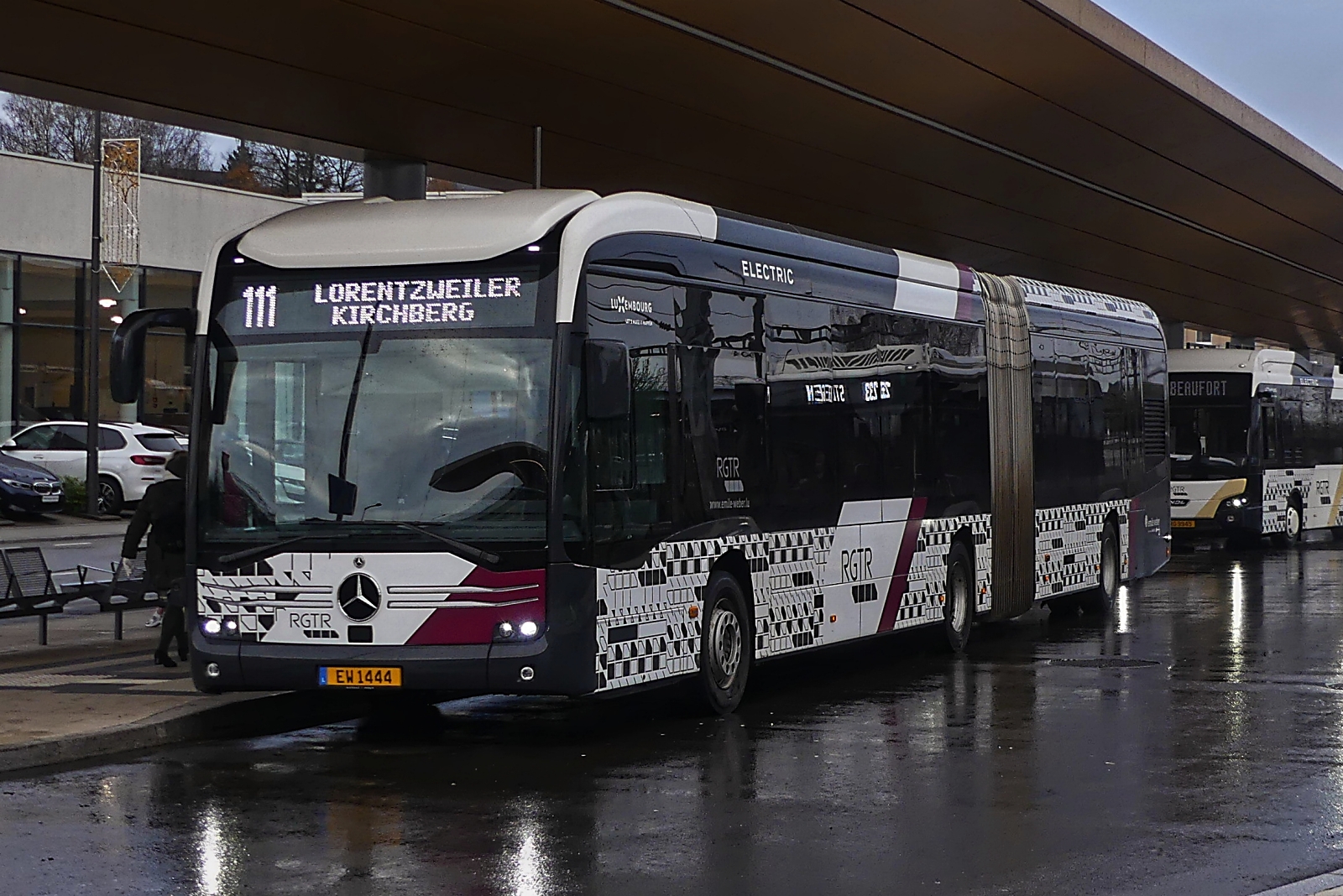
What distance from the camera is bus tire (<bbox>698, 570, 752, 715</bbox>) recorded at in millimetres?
12430

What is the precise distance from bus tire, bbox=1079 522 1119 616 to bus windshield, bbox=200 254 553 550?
38.5ft

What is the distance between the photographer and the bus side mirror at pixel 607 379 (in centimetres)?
1120

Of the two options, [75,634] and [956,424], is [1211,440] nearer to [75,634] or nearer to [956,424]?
[956,424]

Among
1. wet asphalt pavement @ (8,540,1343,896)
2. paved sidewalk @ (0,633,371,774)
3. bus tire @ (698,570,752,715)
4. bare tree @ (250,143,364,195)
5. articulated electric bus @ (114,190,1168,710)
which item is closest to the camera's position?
wet asphalt pavement @ (8,540,1343,896)

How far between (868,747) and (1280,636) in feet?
27.2

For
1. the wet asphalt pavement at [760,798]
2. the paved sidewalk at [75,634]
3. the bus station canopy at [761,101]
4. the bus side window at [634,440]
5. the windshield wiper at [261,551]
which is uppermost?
the bus station canopy at [761,101]

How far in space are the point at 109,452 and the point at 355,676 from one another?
29.9 meters

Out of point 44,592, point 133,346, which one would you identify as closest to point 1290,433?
point 44,592

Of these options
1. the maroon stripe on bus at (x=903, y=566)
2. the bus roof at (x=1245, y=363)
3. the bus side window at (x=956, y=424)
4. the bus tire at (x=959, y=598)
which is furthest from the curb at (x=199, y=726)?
the bus roof at (x=1245, y=363)

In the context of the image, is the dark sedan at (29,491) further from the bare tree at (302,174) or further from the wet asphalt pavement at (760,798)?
the bare tree at (302,174)

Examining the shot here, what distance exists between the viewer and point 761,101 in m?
19.4

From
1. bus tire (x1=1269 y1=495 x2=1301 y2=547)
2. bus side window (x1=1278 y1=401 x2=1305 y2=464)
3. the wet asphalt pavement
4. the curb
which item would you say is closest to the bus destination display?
the curb

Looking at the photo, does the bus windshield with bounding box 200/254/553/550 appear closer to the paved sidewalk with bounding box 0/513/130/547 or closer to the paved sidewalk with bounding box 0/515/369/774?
the paved sidewalk with bounding box 0/515/369/774

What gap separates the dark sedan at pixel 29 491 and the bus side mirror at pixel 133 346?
2657cm
